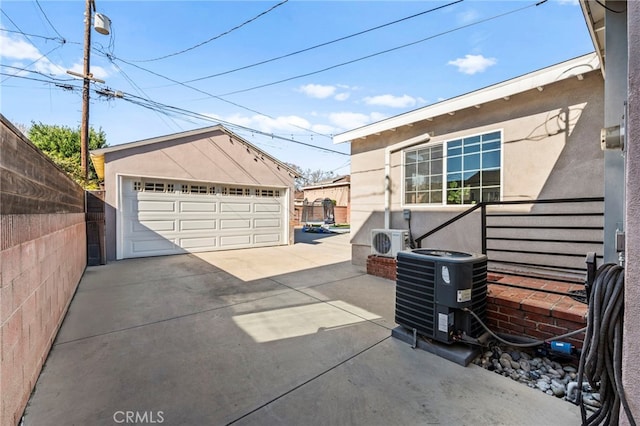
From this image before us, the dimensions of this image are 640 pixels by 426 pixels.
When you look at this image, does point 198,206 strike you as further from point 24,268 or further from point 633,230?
point 633,230

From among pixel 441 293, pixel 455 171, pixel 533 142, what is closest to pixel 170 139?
pixel 455 171

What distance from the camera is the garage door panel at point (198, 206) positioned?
863 cm

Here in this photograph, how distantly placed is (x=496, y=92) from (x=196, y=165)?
7.88m

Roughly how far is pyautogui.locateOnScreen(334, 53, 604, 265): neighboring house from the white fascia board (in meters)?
0.01

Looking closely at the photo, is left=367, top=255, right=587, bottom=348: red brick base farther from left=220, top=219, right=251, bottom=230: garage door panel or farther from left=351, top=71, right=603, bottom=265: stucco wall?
left=220, top=219, right=251, bottom=230: garage door panel

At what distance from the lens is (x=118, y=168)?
7.60 m

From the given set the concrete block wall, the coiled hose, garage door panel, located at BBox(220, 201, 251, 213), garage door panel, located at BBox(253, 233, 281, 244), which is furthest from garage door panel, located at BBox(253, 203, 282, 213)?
the coiled hose

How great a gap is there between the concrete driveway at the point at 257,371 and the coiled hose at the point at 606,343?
78cm

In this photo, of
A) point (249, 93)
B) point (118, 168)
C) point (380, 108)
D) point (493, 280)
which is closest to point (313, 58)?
point (249, 93)

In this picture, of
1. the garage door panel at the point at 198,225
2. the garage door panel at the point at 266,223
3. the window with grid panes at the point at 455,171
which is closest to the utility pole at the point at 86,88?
the garage door panel at the point at 198,225

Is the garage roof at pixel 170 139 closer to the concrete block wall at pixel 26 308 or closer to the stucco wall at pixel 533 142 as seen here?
the concrete block wall at pixel 26 308

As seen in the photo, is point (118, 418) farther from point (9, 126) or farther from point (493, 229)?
point (493, 229)

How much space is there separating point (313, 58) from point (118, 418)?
26.6 ft

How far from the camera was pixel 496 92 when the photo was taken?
444 centimetres
